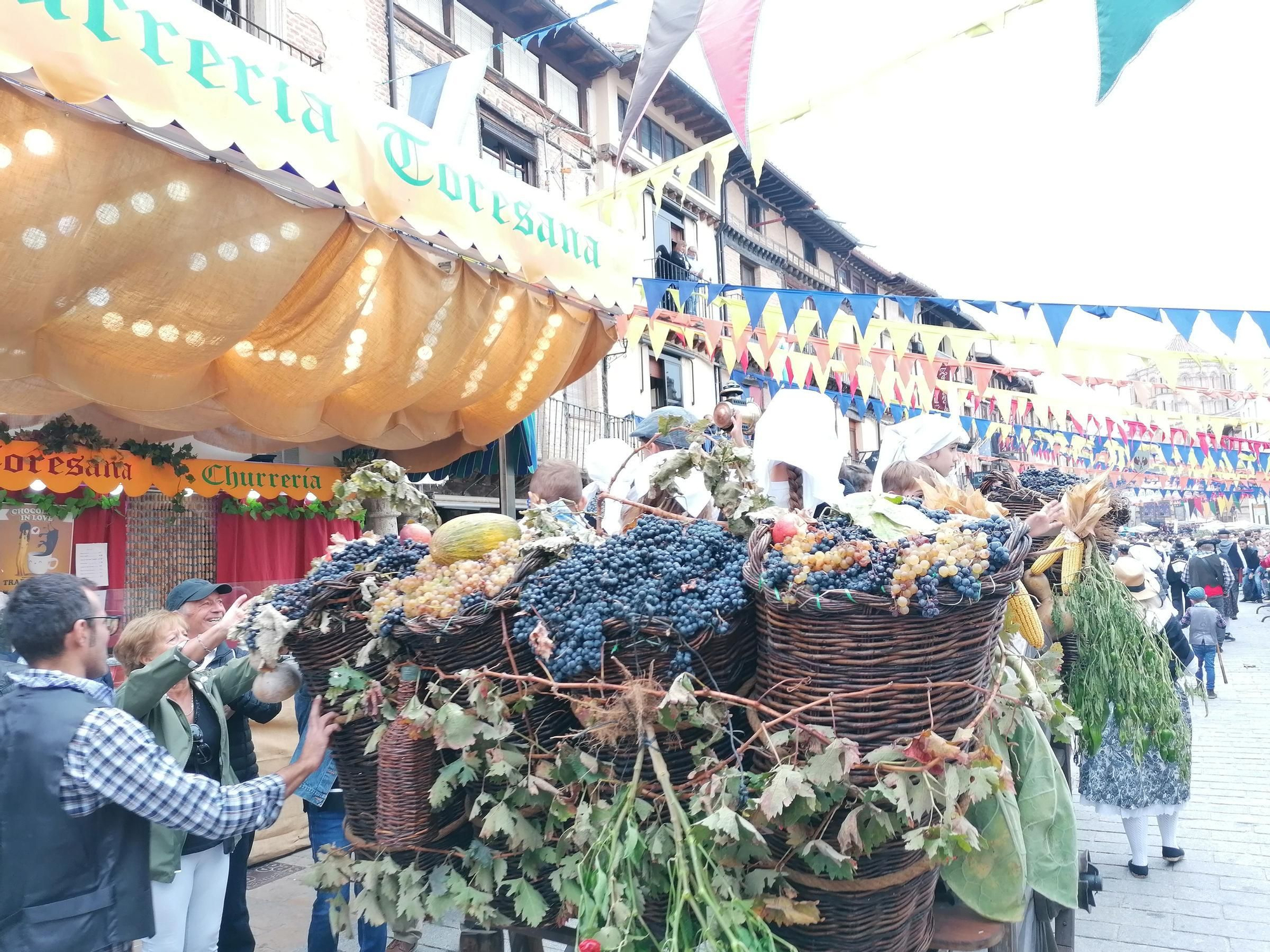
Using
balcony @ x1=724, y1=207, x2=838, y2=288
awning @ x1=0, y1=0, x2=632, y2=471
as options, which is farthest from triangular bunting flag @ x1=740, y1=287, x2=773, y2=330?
balcony @ x1=724, y1=207, x2=838, y2=288

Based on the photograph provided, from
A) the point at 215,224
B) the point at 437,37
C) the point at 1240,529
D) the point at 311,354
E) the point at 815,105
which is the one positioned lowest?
the point at 1240,529

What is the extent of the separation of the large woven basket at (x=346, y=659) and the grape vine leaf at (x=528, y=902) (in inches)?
20.2

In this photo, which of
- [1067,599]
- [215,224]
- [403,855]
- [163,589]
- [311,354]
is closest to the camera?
[403,855]

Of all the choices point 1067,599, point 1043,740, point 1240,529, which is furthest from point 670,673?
point 1240,529

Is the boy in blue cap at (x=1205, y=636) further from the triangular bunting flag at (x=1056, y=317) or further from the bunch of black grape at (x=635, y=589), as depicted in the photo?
the bunch of black grape at (x=635, y=589)

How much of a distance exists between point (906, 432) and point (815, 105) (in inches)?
→ 93.1

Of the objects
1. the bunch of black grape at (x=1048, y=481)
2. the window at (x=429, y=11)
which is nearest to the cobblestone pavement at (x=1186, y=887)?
the bunch of black grape at (x=1048, y=481)

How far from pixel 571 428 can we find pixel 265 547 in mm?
6552

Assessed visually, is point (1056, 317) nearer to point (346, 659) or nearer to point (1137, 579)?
point (1137, 579)

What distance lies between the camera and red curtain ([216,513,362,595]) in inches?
241

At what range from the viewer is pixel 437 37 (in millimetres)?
10977

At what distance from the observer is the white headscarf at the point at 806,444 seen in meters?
2.40

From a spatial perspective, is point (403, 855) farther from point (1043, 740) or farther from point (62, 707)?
point (1043, 740)

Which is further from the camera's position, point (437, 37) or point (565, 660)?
point (437, 37)
